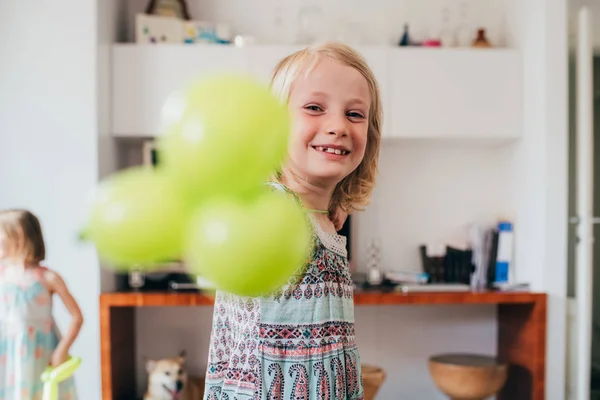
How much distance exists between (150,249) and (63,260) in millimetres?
2264

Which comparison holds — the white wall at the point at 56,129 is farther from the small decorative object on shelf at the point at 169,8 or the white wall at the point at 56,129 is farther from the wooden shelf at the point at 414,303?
the small decorative object on shelf at the point at 169,8

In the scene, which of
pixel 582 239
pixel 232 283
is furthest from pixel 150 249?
pixel 582 239

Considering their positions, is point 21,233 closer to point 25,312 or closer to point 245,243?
point 25,312

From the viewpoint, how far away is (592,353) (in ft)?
9.37

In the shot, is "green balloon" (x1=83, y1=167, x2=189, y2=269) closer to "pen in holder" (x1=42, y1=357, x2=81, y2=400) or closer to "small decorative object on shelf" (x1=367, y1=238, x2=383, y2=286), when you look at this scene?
"pen in holder" (x1=42, y1=357, x2=81, y2=400)

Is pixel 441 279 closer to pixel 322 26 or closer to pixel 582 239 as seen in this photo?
pixel 582 239

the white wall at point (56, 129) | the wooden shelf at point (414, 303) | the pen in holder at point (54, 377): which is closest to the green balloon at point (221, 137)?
the pen in holder at point (54, 377)

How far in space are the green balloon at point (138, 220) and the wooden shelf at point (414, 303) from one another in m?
2.00

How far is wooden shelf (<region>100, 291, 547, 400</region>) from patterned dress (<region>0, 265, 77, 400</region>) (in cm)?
48

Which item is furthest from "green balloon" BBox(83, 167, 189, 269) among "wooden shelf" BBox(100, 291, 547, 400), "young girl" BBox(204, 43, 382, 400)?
"wooden shelf" BBox(100, 291, 547, 400)

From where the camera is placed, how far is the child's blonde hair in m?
0.90

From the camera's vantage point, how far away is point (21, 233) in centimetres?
210

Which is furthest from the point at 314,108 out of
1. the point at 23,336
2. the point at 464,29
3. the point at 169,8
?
the point at 464,29

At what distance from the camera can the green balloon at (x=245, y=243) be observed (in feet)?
1.66
